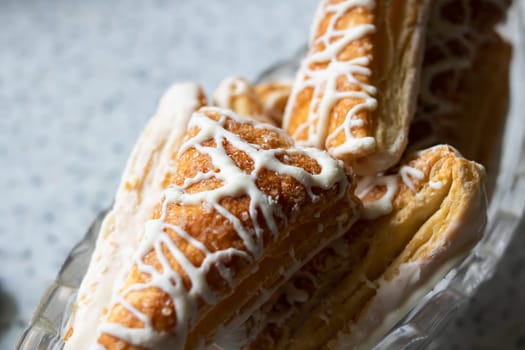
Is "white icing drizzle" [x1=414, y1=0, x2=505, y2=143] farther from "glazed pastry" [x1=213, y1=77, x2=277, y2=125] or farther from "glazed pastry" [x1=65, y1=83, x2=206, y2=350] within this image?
"glazed pastry" [x1=65, y1=83, x2=206, y2=350]

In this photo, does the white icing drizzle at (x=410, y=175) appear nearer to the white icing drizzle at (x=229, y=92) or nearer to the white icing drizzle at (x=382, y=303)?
the white icing drizzle at (x=382, y=303)

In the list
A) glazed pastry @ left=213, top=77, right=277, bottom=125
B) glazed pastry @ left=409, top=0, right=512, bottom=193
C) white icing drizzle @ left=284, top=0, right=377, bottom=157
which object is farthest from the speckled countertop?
white icing drizzle @ left=284, top=0, right=377, bottom=157

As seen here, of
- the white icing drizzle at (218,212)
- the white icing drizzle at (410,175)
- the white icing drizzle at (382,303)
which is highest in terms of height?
the white icing drizzle at (218,212)

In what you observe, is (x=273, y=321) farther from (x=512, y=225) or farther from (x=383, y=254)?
(x=512, y=225)

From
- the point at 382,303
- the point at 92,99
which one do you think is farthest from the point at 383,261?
the point at 92,99

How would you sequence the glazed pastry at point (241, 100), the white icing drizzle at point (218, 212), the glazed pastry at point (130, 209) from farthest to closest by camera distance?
the glazed pastry at point (241, 100)
the glazed pastry at point (130, 209)
the white icing drizzle at point (218, 212)

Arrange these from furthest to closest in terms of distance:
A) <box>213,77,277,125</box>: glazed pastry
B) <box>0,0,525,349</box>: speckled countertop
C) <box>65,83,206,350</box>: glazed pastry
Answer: <box>0,0,525,349</box>: speckled countertop < <box>213,77,277,125</box>: glazed pastry < <box>65,83,206,350</box>: glazed pastry

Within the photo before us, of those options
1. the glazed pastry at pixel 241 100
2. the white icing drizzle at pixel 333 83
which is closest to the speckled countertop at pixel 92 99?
the glazed pastry at pixel 241 100
